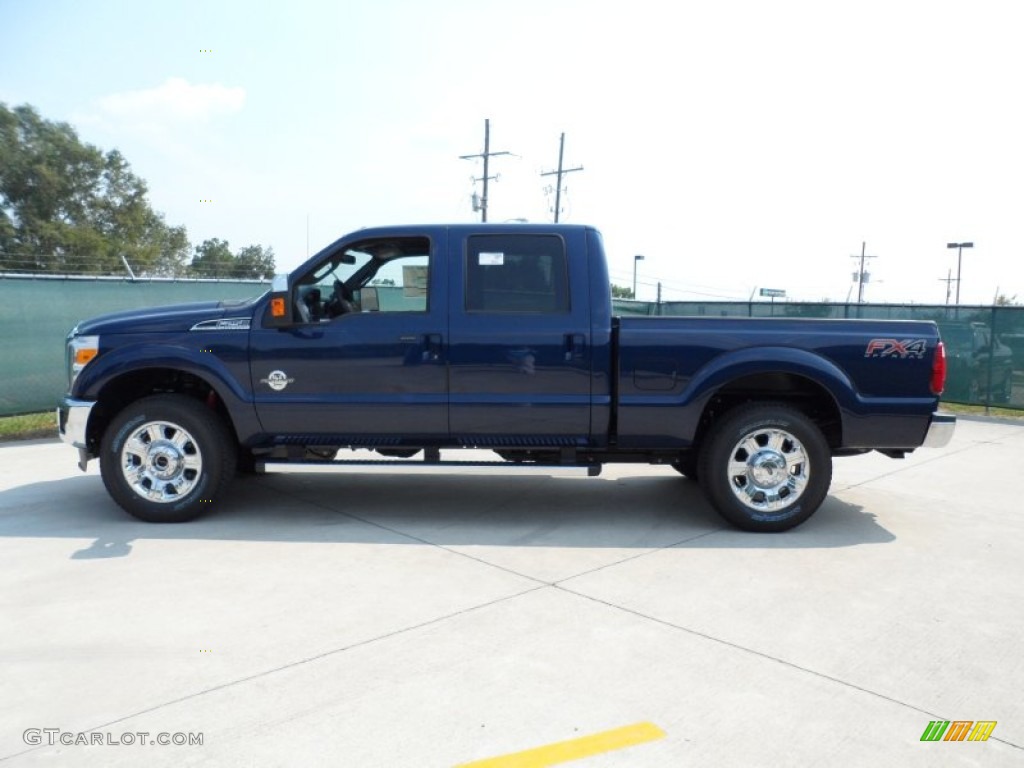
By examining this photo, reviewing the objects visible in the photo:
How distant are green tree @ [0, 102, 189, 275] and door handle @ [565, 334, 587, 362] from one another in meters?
56.0

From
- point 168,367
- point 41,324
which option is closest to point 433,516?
point 168,367

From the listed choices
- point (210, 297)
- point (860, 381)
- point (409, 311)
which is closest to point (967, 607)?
point (860, 381)

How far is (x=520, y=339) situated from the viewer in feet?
18.0

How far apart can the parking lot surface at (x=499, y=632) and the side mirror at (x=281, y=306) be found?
1406 mm

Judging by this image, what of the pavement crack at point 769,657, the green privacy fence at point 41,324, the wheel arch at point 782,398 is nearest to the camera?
the pavement crack at point 769,657

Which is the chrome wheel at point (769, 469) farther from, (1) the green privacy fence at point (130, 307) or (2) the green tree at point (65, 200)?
(2) the green tree at point (65, 200)

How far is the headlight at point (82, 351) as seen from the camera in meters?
5.62

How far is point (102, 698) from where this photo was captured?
10.5 feet

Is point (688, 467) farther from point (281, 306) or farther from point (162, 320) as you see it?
point (162, 320)

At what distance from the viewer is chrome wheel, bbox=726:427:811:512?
217 inches

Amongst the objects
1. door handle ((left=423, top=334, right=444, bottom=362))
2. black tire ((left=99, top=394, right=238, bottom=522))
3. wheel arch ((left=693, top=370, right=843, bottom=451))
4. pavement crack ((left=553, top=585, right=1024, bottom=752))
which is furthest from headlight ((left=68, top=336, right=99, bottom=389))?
wheel arch ((left=693, top=370, right=843, bottom=451))

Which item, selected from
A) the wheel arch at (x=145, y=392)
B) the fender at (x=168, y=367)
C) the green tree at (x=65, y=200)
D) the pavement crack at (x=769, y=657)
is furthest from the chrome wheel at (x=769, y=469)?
the green tree at (x=65, y=200)

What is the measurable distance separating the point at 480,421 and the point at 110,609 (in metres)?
2.50

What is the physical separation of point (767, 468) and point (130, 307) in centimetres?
849
